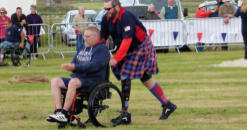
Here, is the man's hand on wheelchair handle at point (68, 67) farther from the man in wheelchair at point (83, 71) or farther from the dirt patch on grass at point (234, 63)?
the dirt patch on grass at point (234, 63)

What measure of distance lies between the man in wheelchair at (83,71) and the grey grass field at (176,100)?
480 millimetres

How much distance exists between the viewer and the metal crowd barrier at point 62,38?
69.9 ft

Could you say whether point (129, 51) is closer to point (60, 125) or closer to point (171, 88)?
point (60, 125)

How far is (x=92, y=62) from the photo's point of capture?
336 inches

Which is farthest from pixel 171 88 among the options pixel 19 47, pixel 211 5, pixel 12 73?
pixel 211 5

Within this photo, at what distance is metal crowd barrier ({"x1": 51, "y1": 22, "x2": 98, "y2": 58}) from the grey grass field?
346 cm

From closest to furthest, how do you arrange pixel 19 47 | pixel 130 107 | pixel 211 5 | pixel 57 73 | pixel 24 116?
pixel 24 116 → pixel 130 107 → pixel 57 73 → pixel 19 47 → pixel 211 5

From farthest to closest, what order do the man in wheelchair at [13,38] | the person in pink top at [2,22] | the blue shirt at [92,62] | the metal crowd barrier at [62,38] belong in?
the metal crowd barrier at [62,38]
the person in pink top at [2,22]
the man in wheelchair at [13,38]
the blue shirt at [92,62]

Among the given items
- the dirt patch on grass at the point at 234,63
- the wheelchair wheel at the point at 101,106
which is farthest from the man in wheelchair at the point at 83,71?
the dirt patch on grass at the point at 234,63

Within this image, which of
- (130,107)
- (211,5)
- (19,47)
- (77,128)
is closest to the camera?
(77,128)

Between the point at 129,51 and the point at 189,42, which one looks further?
the point at 189,42

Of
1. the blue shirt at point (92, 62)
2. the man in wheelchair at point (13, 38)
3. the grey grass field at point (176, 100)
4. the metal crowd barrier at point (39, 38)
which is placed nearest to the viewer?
the blue shirt at point (92, 62)

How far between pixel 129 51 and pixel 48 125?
1445 millimetres

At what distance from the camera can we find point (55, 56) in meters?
22.0
